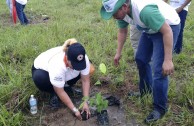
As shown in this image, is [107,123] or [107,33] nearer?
[107,123]

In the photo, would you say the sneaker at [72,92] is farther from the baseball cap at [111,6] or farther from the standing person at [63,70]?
the baseball cap at [111,6]

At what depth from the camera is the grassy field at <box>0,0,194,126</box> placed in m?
3.02

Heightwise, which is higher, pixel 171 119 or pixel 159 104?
pixel 159 104

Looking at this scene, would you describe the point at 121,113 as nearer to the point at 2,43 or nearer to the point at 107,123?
the point at 107,123

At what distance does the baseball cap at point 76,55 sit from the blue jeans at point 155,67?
2.13 ft

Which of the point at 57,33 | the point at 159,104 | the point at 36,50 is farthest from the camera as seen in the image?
the point at 57,33

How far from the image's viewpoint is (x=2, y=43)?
4.73 m

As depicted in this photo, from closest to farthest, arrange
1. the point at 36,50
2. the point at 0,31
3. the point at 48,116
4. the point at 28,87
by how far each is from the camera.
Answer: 1. the point at 48,116
2. the point at 28,87
3. the point at 36,50
4. the point at 0,31

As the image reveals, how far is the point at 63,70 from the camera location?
2.82 meters

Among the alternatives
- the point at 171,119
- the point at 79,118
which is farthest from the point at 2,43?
the point at 171,119

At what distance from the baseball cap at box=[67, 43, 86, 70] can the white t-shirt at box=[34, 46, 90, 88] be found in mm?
190

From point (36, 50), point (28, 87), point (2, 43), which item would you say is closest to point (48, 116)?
point (28, 87)

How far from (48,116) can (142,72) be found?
3.73ft

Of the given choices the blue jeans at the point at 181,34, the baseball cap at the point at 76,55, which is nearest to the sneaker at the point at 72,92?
the baseball cap at the point at 76,55
